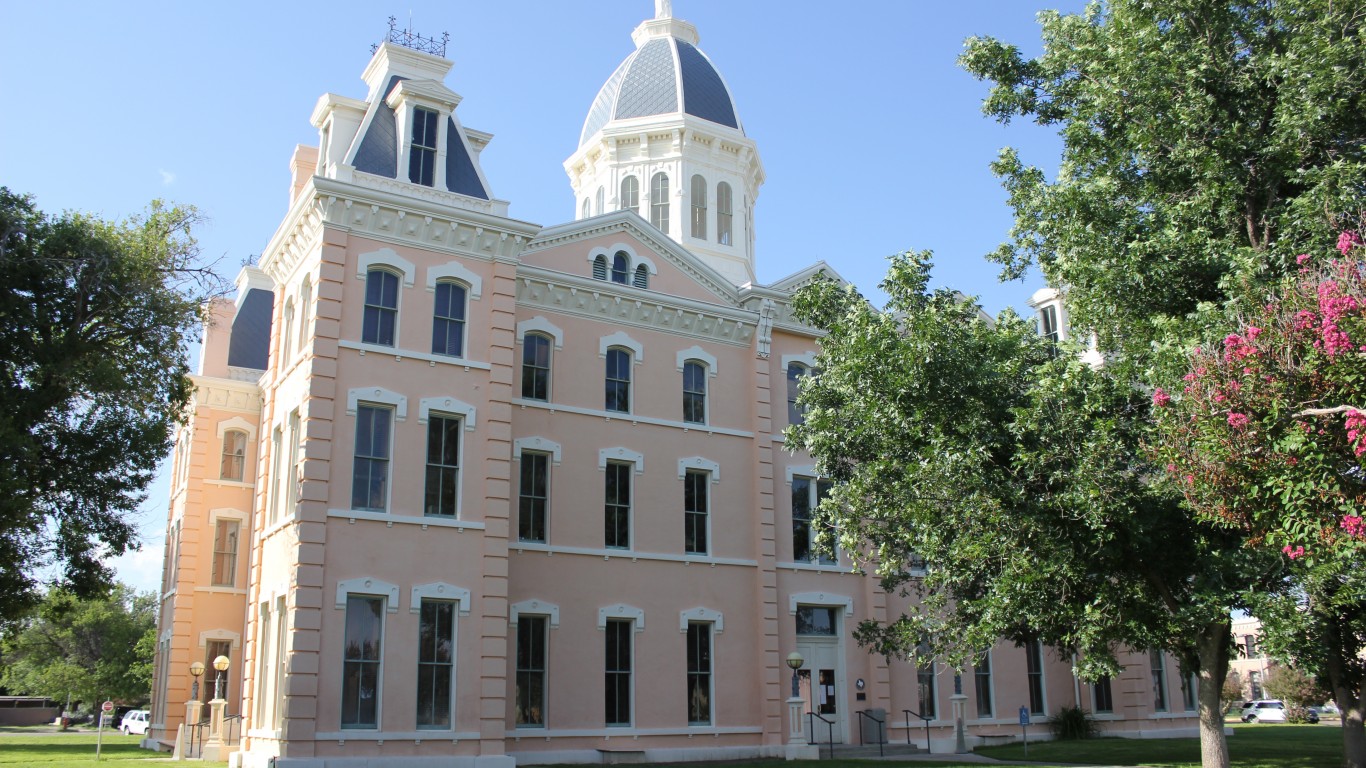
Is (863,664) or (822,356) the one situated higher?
(822,356)

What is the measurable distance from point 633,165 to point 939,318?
2010 cm

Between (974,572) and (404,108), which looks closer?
(974,572)

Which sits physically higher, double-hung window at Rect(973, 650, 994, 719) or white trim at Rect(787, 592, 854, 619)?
white trim at Rect(787, 592, 854, 619)

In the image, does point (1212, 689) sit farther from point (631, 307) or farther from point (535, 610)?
point (631, 307)

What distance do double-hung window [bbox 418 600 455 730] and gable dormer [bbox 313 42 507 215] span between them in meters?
8.57

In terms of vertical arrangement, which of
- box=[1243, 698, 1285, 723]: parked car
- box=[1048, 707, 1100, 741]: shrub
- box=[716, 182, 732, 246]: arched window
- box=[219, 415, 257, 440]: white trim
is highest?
box=[716, 182, 732, 246]: arched window

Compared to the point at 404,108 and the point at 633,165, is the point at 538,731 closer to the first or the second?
the point at 404,108

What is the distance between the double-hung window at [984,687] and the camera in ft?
99.5

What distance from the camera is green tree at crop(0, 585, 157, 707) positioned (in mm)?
68375

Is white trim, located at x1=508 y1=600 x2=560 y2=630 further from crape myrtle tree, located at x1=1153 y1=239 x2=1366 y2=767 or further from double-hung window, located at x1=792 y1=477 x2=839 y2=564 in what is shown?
crape myrtle tree, located at x1=1153 y1=239 x2=1366 y2=767

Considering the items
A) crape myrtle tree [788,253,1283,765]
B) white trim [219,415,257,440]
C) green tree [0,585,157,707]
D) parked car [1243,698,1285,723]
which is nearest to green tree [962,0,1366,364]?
crape myrtle tree [788,253,1283,765]

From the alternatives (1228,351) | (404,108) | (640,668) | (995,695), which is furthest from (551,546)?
(1228,351)

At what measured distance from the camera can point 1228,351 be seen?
11805 millimetres

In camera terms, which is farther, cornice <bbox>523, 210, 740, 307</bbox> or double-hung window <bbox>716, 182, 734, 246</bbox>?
double-hung window <bbox>716, 182, 734, 246</bbox>
